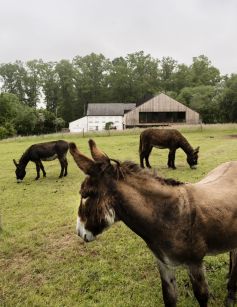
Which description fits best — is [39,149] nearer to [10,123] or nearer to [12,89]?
[10,123]

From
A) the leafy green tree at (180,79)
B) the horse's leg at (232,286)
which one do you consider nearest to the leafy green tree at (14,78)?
the leafy green tree at (180,79)

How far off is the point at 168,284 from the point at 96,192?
1.63 metres

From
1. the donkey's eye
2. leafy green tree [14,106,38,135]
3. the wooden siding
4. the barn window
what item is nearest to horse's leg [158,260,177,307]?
the donkey's eye

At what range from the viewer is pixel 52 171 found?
17.1 meters

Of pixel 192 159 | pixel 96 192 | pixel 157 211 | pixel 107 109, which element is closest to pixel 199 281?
pixel 157 211

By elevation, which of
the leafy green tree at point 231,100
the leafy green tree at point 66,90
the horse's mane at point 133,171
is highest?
the leafy green tree at point 66,90

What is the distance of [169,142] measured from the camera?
1590cm

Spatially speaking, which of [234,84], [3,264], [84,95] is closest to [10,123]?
[84,95]

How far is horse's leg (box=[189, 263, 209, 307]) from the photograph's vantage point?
11.8ft

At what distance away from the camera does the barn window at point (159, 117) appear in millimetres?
57250

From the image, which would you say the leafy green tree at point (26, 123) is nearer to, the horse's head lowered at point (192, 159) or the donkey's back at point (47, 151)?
the donkey's back at point (47, 151)

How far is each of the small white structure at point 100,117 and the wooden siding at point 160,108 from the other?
18.5 meters

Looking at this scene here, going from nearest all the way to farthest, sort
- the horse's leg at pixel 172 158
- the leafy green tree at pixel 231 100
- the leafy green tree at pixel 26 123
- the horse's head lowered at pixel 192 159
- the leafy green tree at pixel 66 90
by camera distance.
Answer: the horse's head lowered at pixel 192 159 → the horse's leg at pixel 172 158 → the leafy green tree at pixel 231 100 → the leafy green tree at pixel 26 123 → the leafy green tree at pixel 66 90

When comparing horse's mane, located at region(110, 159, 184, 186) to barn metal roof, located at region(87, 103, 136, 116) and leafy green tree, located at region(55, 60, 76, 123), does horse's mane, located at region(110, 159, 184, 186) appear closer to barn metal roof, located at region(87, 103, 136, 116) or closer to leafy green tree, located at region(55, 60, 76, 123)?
barn metal roof, located at region(87, 103, 136, 116)
